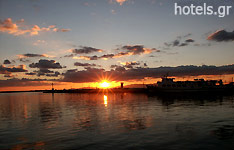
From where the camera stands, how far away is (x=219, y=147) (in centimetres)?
1500

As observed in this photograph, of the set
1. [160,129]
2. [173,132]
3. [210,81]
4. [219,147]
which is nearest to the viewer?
[219,147]

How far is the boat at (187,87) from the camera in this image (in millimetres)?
132125

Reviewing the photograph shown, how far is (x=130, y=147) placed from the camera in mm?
15398

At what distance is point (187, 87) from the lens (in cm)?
13650

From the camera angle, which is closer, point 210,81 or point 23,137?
point 23,137

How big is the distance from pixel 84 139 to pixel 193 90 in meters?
130

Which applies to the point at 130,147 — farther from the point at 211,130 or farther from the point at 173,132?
the point at 211,130

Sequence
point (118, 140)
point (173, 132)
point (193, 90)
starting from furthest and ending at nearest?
point (193, 90), point (173, 132), point (118, 140)

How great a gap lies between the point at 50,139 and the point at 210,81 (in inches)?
6041

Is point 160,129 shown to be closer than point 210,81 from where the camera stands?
Yes

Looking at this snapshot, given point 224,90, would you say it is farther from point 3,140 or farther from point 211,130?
point 3,140

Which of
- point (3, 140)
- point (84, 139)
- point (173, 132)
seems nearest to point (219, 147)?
point (173, 132)

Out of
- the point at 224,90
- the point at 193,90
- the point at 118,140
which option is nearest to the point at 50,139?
the point at 118,140

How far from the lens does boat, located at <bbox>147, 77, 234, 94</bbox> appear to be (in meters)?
132
